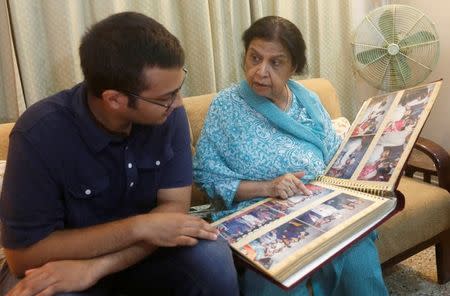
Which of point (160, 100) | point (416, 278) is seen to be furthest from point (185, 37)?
point (416, 278)

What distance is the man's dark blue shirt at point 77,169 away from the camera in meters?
0.81

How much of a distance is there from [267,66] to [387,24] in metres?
1.11

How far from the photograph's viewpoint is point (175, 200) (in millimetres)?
1028

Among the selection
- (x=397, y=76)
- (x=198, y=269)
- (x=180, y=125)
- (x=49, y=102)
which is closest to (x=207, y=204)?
(x=180, y=125)

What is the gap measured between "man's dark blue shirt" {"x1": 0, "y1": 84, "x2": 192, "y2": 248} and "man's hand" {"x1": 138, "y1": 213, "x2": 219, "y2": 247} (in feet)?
0.46

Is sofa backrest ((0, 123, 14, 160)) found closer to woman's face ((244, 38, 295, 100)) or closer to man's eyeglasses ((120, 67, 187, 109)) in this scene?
man's eyeglasses ((120, 67, 187, 109))

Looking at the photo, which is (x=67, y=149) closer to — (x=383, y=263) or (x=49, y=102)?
(x=49, y=102)

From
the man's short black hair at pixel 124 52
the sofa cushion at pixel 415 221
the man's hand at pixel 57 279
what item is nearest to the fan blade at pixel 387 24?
the sofa cushion at pixel 415 221

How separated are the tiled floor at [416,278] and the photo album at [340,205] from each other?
2.24 feet

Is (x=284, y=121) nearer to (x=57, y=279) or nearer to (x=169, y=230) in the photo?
(x=169, y=230)

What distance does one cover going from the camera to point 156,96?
867 mm

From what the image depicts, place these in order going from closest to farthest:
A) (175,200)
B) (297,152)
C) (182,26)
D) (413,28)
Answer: (175,200), (297,152), (182,26), (413,28)

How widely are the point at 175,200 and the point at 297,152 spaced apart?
47 centimetres

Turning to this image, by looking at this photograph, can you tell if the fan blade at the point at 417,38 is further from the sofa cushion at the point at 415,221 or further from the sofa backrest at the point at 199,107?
the sofa cushion at the point at 415,221
